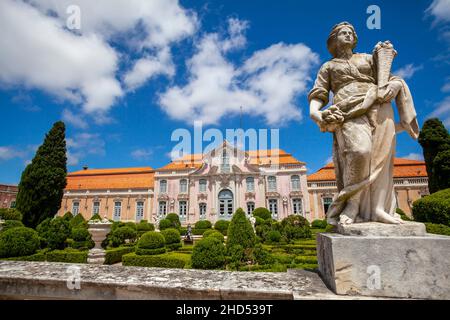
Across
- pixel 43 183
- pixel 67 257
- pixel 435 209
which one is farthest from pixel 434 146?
pixel 43 183

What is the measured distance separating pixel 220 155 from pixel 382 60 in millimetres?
30270

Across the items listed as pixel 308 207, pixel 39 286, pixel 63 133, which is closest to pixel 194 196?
pixel 308 207

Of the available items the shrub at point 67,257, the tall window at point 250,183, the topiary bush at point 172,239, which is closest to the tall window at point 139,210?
the tall window at point 250,183

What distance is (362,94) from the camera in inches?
89.7

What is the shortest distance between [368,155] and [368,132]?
230 millimetres

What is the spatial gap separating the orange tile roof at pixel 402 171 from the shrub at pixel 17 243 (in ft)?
89.4

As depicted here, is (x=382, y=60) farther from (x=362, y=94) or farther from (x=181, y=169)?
(x=181, y=169)

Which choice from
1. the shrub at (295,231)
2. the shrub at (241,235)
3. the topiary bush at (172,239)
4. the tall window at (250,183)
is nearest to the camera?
the shrub at (241,235)

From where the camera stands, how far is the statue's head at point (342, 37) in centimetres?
256

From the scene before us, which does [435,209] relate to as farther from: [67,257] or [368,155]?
[67,257]

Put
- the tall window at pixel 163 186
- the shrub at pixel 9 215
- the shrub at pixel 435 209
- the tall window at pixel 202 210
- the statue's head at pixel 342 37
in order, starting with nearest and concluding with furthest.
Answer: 1. the statue's head at pixel 342 37
2. the shrub at pixel 435 209
3. the shrub at pixel 9 215
4. the tall window at pixel 202 210
5. the tall window at pixel 163 186

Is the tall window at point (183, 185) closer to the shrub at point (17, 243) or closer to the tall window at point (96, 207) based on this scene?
the tall window at point (96, 207)

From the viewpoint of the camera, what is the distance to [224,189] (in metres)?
31.5

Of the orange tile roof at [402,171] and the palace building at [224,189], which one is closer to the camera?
the orange tile roof at [402,171]
